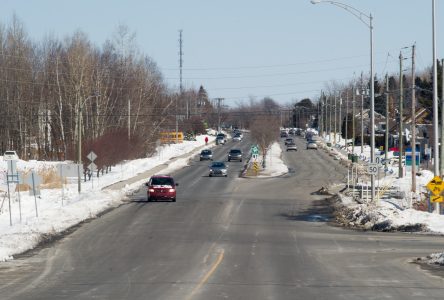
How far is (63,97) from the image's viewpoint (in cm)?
10112

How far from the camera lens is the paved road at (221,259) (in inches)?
667

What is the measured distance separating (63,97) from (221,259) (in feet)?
264

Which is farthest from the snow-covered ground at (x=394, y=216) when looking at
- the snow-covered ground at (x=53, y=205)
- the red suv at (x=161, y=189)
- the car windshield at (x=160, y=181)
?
the snow-covered ground at (x=53, y=205)

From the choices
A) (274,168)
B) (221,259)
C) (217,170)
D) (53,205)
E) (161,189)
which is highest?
(221,259)

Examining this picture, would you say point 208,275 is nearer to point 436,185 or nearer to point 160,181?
point 436,185

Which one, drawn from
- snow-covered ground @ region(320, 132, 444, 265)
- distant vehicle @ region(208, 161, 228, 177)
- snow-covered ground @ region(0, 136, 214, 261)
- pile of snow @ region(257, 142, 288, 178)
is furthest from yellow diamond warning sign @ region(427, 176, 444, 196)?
distant vehicle @ region(208, 161, 228, 177)

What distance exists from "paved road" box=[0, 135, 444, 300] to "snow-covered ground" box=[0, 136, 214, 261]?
3.38ft

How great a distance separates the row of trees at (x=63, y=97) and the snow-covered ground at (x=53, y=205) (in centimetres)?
680

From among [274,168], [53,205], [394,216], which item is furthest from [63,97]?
[394,216]

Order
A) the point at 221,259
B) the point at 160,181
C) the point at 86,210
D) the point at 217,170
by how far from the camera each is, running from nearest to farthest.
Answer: the point at 221,259 → the point at 86,210 → the point at 160,181 → the point at 217,170

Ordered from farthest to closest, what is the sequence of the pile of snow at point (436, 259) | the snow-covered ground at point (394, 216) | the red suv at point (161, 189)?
the red suv at point (161, 189), the snow-covered ground at point (394, 216), the pile of snow at point (436, 259)

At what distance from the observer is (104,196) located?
49.8 metres

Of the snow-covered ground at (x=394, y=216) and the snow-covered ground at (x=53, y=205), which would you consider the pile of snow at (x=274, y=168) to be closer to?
the snow-covered ground at (x=53, y=205)

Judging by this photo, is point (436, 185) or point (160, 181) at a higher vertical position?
point (436, 185)
